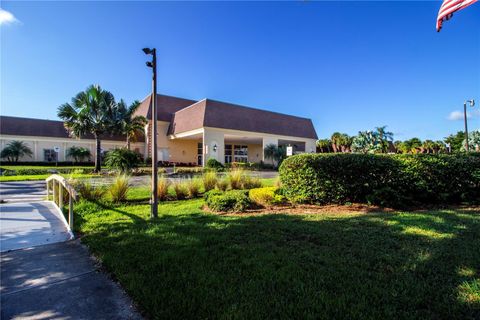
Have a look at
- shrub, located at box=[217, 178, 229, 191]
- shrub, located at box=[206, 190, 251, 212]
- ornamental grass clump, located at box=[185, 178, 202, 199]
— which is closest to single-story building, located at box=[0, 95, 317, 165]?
shrub, located at box=[217, 178, 229, 191]

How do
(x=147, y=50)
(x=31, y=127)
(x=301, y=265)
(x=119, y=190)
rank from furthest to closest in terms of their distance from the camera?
(x=31, y=127)
(x=119, y=190)
(x=147, y=50)
(x=301, y=265)

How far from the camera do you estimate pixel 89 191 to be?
8102 mm

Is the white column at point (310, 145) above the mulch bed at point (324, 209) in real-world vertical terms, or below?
above

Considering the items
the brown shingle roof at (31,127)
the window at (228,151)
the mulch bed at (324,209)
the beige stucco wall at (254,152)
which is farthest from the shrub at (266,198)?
the brown shingle roof at (31,127)

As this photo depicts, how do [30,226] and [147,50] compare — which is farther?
[147,50]

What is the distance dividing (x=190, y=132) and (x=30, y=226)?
76.0 feet

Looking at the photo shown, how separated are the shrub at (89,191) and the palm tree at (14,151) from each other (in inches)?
1110

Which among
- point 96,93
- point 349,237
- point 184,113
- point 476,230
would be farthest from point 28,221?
point 184,113

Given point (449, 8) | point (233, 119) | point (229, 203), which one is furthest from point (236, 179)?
point (233, 119)

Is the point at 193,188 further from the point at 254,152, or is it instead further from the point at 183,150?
the point at 254,152

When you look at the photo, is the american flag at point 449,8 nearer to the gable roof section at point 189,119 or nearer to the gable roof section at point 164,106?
the gable roof section at point 189,119

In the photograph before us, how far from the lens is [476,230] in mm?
4176

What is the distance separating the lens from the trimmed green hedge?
21.5 feet

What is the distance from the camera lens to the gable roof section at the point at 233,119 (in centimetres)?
2766
